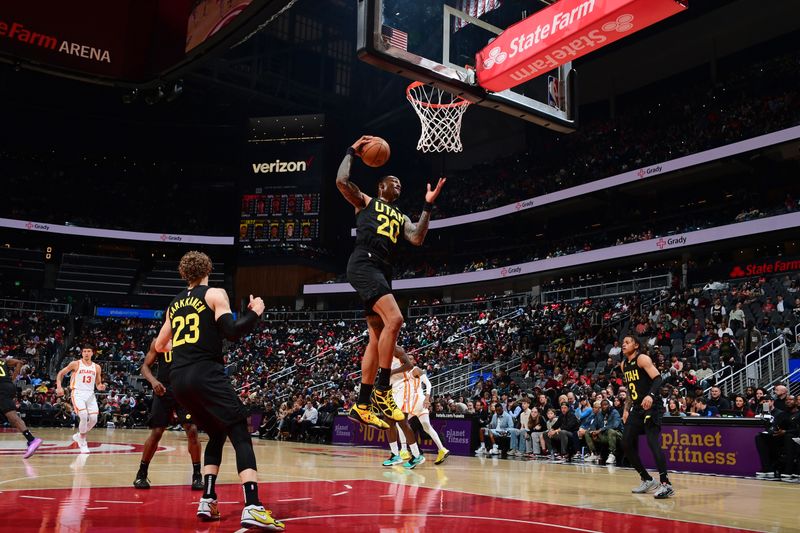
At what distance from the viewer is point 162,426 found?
7.91 metres

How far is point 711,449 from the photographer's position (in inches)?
512

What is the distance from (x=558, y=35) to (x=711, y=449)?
8642 mm

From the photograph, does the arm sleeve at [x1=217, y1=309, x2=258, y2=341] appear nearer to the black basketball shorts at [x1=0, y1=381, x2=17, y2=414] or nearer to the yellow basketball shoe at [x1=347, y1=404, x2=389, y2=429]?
the yellow basketball shoe at [x1=347, y1=404, x2=389, y2=429]

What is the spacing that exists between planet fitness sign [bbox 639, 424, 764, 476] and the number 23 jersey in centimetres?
1040

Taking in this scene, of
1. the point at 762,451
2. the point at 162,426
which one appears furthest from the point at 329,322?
the point at 162,426

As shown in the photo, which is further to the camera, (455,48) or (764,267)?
(764,267)

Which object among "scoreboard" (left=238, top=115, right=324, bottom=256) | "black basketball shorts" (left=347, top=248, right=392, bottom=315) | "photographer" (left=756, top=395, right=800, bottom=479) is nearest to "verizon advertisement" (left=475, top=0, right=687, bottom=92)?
"black basketball shorts" (left=347, top=248, right=392, bottom=315)

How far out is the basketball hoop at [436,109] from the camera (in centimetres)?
1338

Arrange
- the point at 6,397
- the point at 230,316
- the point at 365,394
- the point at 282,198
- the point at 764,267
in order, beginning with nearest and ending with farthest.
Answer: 1. the point at 230,316
2. the point at 365,394
3. the point at 6,397
4. the point at 764,267
5. the point at 282,198

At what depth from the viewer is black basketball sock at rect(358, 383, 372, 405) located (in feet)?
20.8

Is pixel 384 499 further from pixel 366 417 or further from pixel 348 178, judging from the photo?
pixel 348 178

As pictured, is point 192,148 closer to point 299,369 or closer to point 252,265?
point 252,265

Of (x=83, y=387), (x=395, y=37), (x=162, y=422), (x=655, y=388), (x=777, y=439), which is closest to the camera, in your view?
(x=162, y=422)

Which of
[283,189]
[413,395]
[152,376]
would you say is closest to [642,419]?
[413,395]
